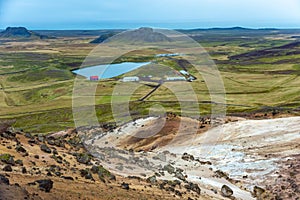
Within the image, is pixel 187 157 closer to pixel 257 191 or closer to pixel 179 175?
pixel 179 175

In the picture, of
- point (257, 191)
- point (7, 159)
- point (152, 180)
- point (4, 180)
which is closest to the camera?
point (4, 180)

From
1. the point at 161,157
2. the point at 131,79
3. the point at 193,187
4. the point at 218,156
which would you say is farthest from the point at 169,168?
the point at 131,79

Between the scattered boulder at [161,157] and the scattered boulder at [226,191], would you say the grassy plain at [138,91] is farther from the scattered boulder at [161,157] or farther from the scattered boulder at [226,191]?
the scattered boulder at [226,191]

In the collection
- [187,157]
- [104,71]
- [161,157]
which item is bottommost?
[187,157]

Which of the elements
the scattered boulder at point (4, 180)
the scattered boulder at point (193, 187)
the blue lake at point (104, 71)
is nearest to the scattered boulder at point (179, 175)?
the scattered boulder at point (193, 187)

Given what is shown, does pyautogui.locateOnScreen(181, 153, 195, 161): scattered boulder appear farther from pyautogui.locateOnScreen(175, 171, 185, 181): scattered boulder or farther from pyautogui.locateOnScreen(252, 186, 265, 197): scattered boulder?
pyautogui.locateOnScreen(252, 186, 265, 197): scattered boulder

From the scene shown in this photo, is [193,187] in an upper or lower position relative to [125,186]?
lower

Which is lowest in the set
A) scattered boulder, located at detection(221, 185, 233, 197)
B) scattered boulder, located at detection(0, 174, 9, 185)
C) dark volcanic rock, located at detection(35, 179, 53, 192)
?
scattered boulder, located at detection(221, 185, 233, 197)

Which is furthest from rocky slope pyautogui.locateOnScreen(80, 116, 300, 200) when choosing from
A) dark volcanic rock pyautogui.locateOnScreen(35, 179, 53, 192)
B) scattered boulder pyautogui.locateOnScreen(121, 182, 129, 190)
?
dark volcanic rock pyautogui.locateOnScreen(35, 179, 53, 192)
